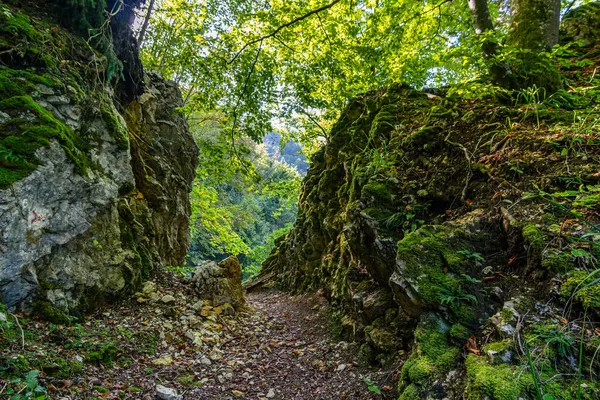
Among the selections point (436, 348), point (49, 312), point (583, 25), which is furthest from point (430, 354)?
point (583, 25)

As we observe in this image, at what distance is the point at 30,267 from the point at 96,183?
1499 mm

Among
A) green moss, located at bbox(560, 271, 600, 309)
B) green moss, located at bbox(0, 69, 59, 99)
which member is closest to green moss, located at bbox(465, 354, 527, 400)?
green moss, located at bbox(560, 271, 600, 309)

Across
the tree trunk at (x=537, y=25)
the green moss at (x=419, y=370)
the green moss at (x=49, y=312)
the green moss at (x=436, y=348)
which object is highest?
the tree trunk at (x=537, y=25)

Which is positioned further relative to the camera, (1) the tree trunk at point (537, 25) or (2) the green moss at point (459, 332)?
(1) the tree trunk at point (537, 25)

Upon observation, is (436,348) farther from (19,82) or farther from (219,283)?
(19,82)

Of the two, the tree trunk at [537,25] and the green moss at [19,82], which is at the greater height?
the tree trunk at [537,25]

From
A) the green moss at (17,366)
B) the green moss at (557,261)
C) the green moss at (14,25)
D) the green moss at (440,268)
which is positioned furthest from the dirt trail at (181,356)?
the green moss at (14,25)

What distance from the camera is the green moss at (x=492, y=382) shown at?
1.80 metres

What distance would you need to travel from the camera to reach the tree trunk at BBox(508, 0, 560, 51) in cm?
458

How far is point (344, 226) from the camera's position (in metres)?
4.85

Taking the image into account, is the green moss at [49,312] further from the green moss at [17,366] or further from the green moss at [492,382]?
the green moss at [492,382]

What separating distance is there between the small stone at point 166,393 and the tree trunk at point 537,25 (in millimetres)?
6640

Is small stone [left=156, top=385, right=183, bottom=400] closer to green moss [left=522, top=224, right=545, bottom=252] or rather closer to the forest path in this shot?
the forest path

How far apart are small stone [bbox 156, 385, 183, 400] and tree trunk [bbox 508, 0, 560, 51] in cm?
664
